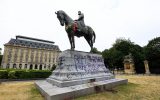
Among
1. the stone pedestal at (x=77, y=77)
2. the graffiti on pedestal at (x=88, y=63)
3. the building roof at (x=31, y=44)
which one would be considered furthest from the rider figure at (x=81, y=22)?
the building roof at (x=31, y=44)

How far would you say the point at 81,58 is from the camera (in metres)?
8.62

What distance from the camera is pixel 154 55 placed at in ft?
101

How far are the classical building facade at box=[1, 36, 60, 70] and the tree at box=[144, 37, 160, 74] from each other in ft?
159

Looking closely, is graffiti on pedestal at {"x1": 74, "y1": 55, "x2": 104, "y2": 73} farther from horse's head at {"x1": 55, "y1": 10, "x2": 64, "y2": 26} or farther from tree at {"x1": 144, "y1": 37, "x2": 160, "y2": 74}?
tree at {"x1": 144, "y1": 37, "x2": 160, "y2": 74}

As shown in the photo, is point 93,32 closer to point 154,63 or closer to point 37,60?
point 154,63

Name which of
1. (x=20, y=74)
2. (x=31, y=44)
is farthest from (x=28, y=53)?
(x=20, y=74)

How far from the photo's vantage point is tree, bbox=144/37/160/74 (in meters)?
30.5

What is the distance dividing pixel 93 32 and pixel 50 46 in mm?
69699

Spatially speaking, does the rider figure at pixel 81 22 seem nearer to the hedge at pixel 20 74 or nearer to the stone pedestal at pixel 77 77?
the stone pedestal at pixel 77 77

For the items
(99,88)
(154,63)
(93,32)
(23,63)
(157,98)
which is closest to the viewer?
(157,98)

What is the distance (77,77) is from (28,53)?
6749 cm

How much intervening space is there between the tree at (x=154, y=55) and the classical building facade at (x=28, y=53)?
159ft

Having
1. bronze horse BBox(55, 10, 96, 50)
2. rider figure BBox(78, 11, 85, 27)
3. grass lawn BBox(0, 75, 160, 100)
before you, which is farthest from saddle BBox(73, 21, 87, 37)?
grass lawn BBox(0, 75, 160, 100)

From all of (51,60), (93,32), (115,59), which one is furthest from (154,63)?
(51,60)
